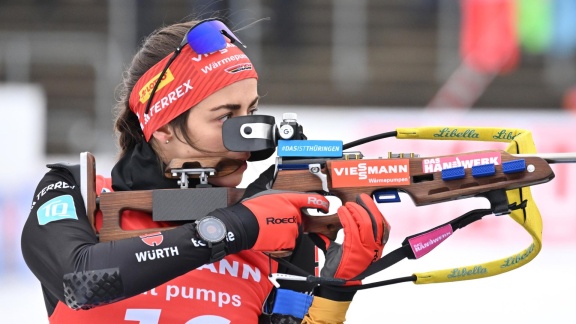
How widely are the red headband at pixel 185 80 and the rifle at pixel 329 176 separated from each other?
158 mm

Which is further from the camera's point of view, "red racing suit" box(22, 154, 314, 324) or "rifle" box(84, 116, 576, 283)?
"rifle" box(84, 116, 576, 283)

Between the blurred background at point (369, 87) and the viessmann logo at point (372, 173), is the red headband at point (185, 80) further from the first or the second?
the blurred background at point (369, 87)

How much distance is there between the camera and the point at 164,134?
8.50ft

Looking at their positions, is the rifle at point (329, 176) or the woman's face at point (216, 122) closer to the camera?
the rifle at point (329, 176)

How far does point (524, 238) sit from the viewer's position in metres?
5.31

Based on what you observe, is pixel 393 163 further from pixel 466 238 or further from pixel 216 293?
pixel 466 238

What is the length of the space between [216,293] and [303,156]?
42 cm

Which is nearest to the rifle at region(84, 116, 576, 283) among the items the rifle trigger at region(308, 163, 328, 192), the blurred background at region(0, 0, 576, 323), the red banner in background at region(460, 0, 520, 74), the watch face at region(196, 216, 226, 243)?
the rifle trigger at region(308, 163, 328, 192)

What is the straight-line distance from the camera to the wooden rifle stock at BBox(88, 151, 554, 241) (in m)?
2.30

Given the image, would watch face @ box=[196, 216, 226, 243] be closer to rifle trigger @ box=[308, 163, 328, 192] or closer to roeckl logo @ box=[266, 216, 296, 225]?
roeckl logo @ box=[266, 216, 296, 225]

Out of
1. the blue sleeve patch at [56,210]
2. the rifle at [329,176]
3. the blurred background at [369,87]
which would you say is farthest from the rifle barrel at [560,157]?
the blurred background at [369,87]

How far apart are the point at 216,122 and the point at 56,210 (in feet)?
1.51

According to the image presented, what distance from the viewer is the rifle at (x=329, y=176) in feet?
7.57

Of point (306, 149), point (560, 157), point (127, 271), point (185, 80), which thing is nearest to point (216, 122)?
point (185, 80)
